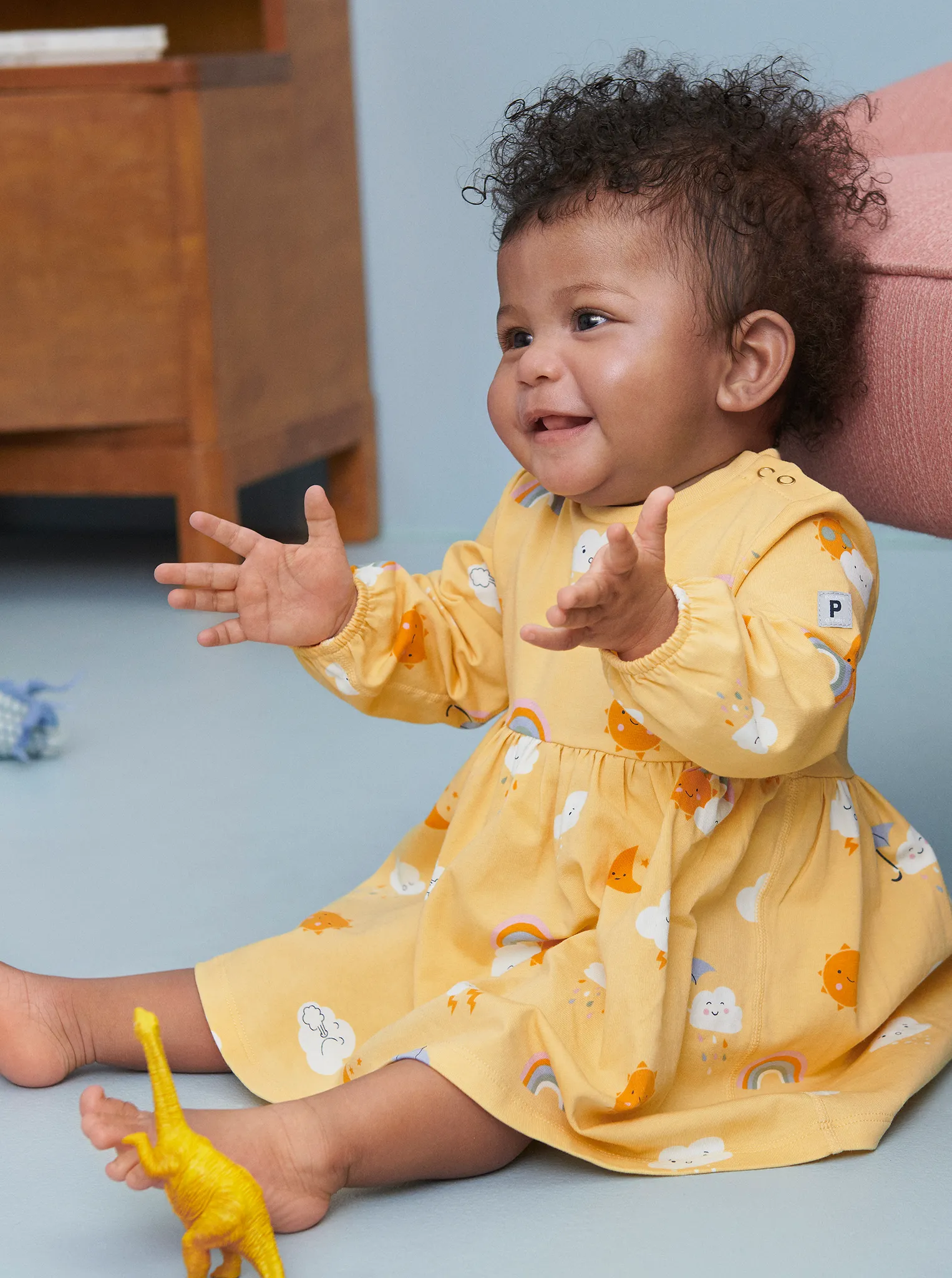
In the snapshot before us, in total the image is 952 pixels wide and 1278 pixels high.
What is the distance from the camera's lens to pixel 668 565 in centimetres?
83

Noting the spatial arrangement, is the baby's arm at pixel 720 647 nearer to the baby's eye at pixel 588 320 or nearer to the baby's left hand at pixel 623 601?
the baby's left hand at pixel 623 601

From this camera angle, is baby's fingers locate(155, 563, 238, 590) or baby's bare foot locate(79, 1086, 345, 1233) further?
baby's fingers locate(155, 563, 238, 590)

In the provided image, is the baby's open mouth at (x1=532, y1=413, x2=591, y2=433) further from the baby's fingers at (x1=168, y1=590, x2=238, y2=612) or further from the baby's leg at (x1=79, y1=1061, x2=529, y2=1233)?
→ the baby's leg at (x1=79, y1=1061, x2=529, y2=1233)

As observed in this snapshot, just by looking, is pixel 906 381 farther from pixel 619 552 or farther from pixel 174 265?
pixel 174 265

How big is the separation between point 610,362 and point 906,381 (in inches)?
6.1

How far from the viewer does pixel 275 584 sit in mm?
851

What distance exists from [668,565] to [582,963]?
0.21 metres

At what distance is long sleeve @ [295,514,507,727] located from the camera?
0.89m

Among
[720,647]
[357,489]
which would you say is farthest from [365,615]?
[357,489]

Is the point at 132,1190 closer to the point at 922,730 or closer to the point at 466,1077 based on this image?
the point at 466,1077

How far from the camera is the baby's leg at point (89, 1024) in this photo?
844 millimetres

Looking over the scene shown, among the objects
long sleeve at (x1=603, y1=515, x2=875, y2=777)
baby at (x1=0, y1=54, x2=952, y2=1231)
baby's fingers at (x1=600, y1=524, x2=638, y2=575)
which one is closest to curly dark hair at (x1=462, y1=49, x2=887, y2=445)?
baby at (x1=0, y1=54, x2=952, y2=1231)

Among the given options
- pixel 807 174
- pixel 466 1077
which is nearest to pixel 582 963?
pixel 466 1077

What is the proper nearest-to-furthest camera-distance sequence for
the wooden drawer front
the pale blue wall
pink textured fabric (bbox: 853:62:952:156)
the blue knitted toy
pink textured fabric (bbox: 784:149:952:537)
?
pink textured fabric (bbox: 784:149:952:537) → pink textured fabric (bbox: 853:62:952:156) → the blue knitted toy → the wooden drawer front → the pale blue wall
